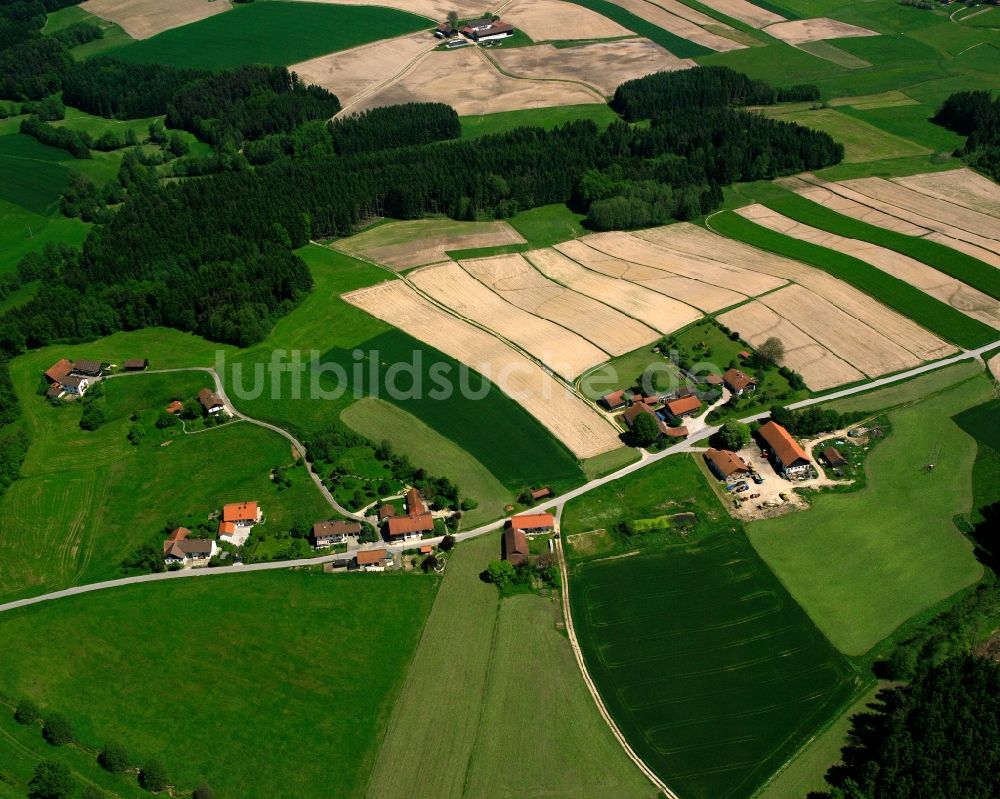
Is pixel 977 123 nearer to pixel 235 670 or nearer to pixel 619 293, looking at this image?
pixel 619 293

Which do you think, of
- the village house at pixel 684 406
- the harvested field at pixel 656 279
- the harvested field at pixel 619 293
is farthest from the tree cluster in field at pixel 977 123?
the village house at pixel 684 406

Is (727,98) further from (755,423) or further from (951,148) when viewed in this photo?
(755,423)

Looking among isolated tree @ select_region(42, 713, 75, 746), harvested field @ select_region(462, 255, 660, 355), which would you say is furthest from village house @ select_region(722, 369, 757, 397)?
isolated tree @ select_region(42, 713, 75, 746)

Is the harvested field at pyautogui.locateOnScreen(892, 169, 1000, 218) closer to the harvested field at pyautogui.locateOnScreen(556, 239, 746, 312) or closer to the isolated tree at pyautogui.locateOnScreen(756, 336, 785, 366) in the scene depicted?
the harvested field at pyautogui.locateOnScreen(556, 239, 746, 312)

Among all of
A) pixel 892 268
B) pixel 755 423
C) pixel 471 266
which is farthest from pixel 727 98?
pixel 755 423

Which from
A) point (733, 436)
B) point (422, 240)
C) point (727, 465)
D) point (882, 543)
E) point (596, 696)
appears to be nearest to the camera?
point (596, 696)

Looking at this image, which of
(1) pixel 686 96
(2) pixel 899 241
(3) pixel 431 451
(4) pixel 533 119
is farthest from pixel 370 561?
(1) pixel 686 96

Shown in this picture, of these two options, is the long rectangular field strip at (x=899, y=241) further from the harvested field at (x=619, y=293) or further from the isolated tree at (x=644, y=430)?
the isolated tree at (x=644, y=430)
